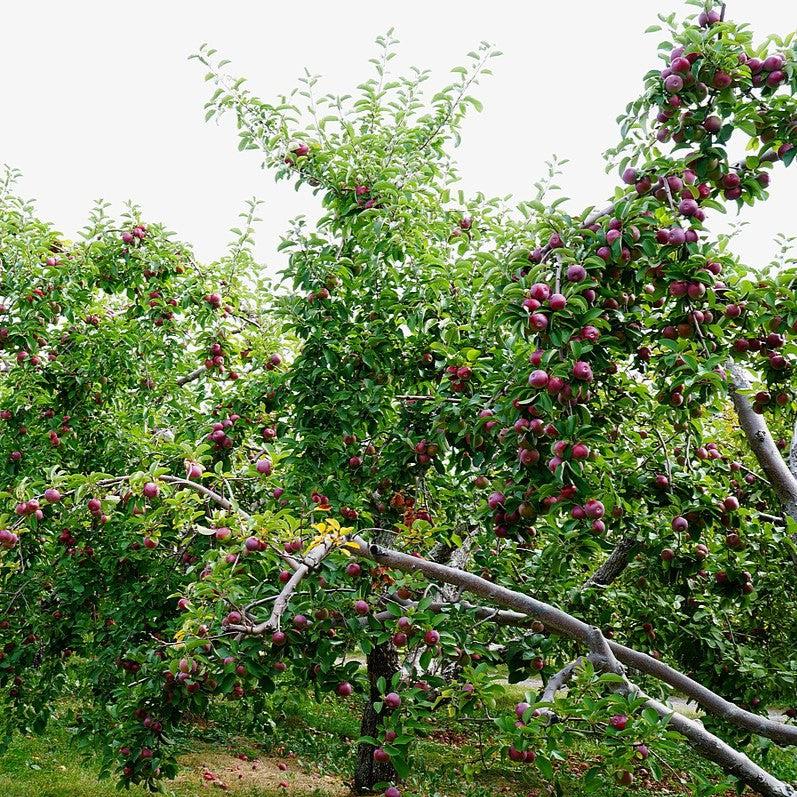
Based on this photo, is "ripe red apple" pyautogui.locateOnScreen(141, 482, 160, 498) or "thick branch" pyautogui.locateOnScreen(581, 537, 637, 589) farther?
"thick branch" pyautogui.locateOnScreen(581, 537, 637, 589)

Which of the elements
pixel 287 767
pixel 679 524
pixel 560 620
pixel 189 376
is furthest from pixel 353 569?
pixel 287 767

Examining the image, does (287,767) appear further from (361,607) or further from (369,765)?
(361,607)

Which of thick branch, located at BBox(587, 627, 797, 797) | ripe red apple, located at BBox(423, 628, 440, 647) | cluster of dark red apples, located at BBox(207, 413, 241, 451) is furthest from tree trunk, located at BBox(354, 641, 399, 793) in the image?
thick branch, located at BBox(587, 627, 797, 797)

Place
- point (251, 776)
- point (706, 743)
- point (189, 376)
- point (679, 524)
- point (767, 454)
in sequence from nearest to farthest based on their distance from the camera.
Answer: point (706, 743), point (767, 454), point (679, 524), point (189, 376), point (251, 776)

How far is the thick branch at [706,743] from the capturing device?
9.09 feet

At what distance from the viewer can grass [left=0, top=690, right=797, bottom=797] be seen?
5.86m

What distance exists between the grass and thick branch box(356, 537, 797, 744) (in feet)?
7.59

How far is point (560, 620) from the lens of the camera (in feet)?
10.0

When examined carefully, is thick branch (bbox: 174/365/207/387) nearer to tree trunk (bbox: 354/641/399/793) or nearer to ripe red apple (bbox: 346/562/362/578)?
tree trunk (bbox: 354/641/399/793)

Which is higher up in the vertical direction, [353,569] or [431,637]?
[353,569]

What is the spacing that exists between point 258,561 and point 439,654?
0.88 m

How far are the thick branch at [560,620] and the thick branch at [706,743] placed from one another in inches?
4.1

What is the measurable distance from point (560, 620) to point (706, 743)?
664 mm

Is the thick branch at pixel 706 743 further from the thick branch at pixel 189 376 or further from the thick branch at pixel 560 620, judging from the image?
the thick branch at pixel 189 376
